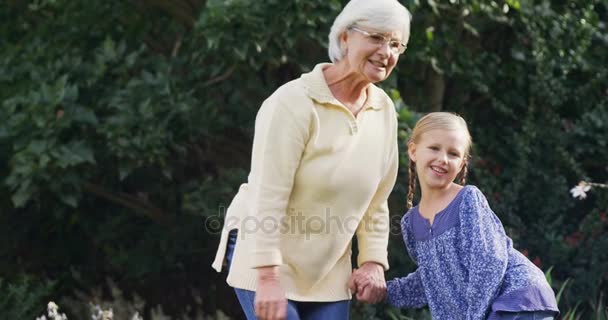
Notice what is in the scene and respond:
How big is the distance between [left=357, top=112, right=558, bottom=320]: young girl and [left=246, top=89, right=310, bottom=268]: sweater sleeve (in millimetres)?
377

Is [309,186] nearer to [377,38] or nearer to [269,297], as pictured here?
[269,297]

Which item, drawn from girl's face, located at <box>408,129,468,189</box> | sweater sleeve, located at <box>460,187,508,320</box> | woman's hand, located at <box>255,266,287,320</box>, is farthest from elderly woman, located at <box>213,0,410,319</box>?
sweater sleeve, located at <box>460,187,508,320</box>

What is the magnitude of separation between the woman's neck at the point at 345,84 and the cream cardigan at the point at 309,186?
34 mm

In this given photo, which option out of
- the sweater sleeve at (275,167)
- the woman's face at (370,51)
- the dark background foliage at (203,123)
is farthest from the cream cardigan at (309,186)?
the dark background foliage at (203,123)

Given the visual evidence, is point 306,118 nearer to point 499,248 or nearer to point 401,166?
point 499,248

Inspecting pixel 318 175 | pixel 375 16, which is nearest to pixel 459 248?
pixel 318 175

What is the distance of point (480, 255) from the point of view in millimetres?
2668

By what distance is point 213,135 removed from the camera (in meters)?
5.01

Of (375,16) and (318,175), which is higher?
(375,16)

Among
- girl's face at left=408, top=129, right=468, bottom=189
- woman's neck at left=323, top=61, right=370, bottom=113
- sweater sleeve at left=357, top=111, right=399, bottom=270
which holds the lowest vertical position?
sweater sleeve at left=357, top=111, right=399, bottom=270

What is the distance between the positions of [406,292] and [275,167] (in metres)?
0.66

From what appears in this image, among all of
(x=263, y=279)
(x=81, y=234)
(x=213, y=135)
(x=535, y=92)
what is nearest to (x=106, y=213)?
(x=81, y=234)

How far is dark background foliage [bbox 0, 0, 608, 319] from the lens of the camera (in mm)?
4516
